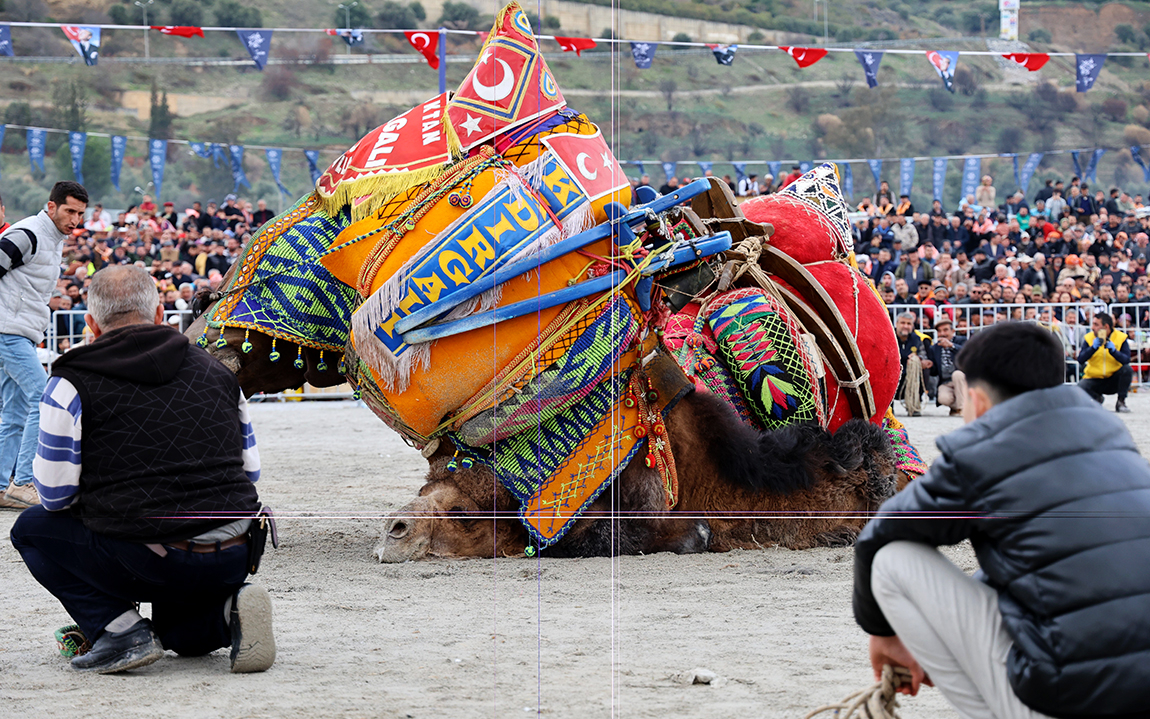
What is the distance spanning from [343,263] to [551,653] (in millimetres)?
1950

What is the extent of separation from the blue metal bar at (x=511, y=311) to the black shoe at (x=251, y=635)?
4.68ft

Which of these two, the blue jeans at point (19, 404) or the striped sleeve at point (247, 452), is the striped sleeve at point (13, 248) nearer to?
the blue jeans at point (19, 404)

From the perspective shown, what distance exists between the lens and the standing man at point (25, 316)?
19.2 feet

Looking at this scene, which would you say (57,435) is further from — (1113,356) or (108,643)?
(1113,356)

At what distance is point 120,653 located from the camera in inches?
119

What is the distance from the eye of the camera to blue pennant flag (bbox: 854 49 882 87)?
7.90 m

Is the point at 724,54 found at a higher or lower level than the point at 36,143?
higher

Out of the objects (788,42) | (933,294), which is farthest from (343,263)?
(933,294)

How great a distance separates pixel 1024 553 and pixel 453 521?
112 inches

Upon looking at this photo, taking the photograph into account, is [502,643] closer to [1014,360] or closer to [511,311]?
[511,311]

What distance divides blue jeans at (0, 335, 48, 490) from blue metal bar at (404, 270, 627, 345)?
2.82m

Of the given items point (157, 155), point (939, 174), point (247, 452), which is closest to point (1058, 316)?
point (939, 174)

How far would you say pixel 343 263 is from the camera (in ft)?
14.6

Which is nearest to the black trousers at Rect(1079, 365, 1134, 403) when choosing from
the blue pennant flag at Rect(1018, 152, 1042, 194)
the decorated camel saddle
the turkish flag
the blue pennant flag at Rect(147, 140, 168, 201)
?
the blue pennant flag at Rect(1018, 152, 1042, 194)
